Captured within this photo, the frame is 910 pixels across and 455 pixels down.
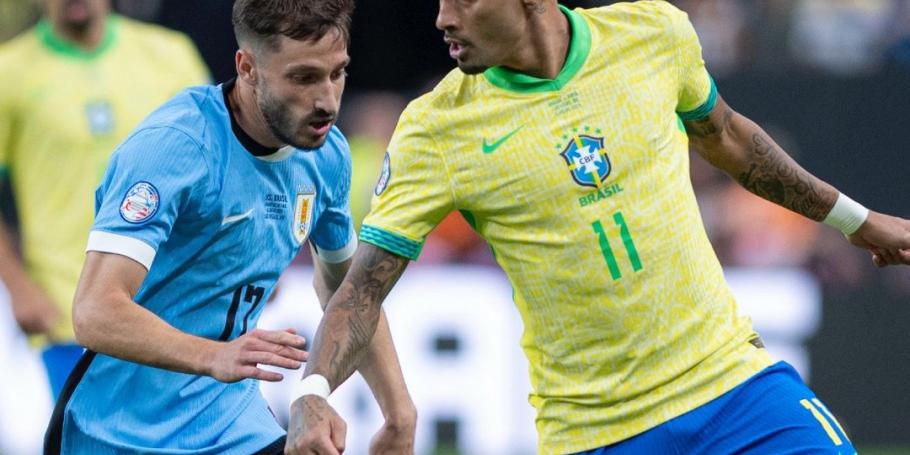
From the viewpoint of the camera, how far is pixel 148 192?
4.69 m

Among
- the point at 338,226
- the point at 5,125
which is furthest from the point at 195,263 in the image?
the point at 5,125

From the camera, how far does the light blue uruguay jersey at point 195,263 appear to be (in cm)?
481

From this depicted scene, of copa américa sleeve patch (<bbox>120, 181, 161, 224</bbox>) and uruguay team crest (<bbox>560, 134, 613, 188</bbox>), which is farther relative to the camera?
uruguay team crest (<bbox>560, 134, 613, 188</bbox>)

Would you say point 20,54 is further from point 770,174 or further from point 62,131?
point 770,174

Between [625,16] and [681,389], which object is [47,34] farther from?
[681,389]

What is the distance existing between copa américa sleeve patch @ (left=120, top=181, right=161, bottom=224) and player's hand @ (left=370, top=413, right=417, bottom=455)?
1.16 m

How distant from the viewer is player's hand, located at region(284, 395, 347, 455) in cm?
468

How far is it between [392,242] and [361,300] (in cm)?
20

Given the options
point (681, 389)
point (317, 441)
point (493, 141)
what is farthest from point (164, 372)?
point (681, 389)

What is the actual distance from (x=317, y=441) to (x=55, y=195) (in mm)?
3479

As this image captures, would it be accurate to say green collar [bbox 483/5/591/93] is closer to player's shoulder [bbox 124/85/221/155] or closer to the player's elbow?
player's shoulder [bbox 124/85/221/155]

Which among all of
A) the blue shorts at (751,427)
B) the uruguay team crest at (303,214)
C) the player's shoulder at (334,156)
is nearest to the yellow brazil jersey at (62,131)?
the player's shoulder at (334,156)

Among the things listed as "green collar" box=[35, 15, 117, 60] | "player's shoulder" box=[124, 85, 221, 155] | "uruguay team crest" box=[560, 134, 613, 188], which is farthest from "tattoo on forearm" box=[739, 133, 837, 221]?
"green collar" box=[35, 15, 117, 60]

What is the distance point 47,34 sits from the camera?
8.01 metres
